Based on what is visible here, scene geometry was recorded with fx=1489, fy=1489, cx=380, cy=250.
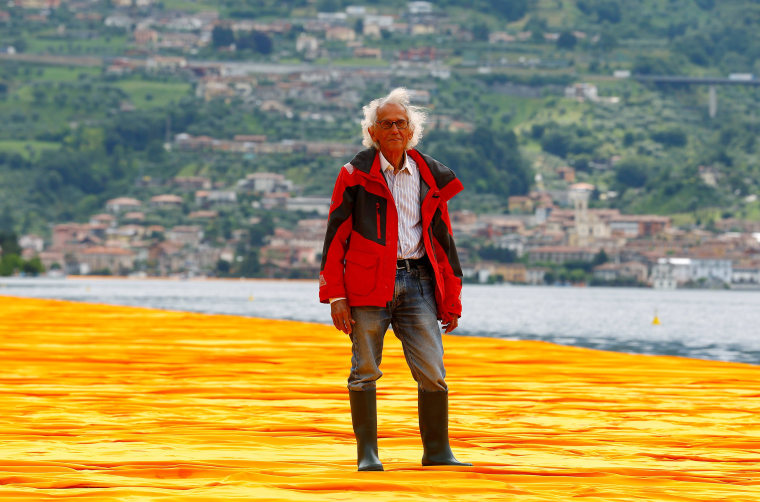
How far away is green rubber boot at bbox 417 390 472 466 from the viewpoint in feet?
15.6

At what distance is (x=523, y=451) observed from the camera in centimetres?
526

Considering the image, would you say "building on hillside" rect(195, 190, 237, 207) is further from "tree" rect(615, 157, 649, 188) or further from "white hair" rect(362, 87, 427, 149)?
"white hair" rect(362, 87, 427, 149)

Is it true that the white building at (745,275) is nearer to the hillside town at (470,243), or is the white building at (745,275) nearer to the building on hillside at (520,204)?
the hillside town at (470,243)

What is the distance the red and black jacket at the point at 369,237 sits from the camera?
15.1ft

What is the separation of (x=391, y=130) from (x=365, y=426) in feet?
3.07

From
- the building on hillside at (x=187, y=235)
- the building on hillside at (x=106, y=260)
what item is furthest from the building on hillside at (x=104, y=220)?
the building on hillside at (x=187, y=235)

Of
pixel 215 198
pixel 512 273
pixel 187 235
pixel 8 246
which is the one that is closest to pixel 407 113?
pixel 8 246

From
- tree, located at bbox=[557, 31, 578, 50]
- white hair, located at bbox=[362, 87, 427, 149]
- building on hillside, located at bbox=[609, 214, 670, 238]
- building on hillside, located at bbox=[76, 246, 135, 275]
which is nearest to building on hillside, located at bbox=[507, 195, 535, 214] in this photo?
building on hillside, located at bbox=[609, 214, 670, 238]

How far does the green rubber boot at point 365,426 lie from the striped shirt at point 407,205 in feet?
1.52

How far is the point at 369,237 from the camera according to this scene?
4.61 metres

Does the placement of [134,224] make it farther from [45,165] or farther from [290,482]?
[290,482]

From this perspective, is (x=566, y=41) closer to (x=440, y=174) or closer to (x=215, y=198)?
(x=215, y=198)

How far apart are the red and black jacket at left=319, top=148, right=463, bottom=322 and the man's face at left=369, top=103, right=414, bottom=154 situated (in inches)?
2.0

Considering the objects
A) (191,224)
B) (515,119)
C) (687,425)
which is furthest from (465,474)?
(515,119)
